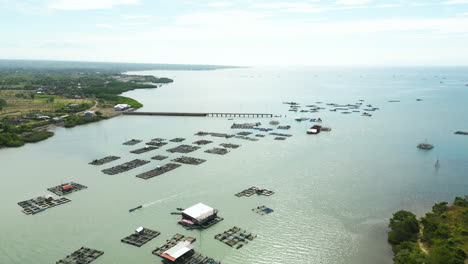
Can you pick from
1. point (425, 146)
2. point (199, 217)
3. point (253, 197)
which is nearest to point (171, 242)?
point (199, 217)

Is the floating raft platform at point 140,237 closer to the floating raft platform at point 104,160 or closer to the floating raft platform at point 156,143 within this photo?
the floating raft platform at point 104,160

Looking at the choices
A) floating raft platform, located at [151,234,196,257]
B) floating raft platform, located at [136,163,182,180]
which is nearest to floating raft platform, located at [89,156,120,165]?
floating raft platform, located at [136,163,182,180]

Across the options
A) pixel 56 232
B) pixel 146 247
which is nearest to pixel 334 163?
pixel 146 247

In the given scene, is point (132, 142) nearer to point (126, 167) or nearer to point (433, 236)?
point (126, 167)

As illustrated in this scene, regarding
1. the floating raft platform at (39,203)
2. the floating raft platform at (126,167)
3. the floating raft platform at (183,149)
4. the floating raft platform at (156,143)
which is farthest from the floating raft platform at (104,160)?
the floating raft platform at (39,203)

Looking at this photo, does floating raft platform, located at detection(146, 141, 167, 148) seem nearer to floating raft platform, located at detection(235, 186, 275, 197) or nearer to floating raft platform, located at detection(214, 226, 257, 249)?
floating raft platform, located at detection(235, 186, 275, 197)
